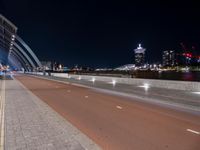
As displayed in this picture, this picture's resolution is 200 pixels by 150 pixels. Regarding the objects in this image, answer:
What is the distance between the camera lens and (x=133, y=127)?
30.1 ft

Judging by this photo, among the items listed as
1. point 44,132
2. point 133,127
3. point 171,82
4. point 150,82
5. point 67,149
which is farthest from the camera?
point 150,82

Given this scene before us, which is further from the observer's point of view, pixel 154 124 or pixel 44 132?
pixel 154 124

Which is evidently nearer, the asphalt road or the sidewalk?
the sidewalk

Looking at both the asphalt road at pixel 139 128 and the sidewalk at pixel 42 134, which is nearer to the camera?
the sidewalk at pixel 42 134

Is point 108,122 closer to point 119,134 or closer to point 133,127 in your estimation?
point 133,127

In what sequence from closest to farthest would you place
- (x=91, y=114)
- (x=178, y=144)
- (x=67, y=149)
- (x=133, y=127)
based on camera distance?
(x=67, y=149) < (x=178, y=144) < (x=133, y=127) < (x=91, y=114)

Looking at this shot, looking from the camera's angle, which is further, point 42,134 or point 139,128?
point 139,128

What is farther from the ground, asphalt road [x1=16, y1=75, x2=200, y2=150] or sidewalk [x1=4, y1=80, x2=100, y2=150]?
sidewalk [x1=4, y1=80, x2=100, y2=150]

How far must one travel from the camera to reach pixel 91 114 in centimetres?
1193

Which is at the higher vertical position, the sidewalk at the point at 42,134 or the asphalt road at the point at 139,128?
the sidewalk at the point at 42,134

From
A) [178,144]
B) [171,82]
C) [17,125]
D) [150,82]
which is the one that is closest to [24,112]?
[17,125]

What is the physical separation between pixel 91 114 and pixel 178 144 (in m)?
5.47

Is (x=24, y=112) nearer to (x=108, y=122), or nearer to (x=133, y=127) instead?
(x=108, y=122)

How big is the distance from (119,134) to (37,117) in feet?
13.2
